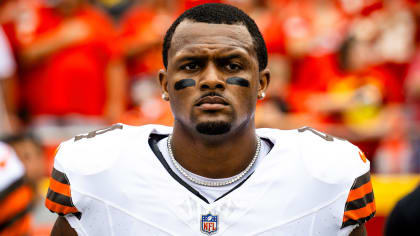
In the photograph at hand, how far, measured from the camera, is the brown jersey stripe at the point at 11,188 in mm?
3373

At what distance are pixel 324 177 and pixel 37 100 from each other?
341 cm

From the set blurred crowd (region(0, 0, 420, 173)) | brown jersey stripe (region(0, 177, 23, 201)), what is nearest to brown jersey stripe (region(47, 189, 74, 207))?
brown jersey stripe (region(0, 177, 23, 201))

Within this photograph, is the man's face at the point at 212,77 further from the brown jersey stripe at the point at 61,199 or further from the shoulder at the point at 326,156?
the brown jersey stripe at the point at 61,199

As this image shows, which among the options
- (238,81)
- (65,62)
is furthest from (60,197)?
(65,62)

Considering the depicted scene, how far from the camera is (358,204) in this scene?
7.93 ft

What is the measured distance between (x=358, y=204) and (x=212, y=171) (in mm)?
494

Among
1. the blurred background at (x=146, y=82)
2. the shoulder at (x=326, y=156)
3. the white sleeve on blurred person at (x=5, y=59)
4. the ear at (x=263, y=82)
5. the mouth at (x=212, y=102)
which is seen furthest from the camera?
the blurred background at (x=146, y=82)

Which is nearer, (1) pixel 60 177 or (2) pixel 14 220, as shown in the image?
(1) pixel 60 177

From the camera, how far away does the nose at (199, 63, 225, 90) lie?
92.7 inches

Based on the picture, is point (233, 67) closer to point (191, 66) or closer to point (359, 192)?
point (191, 66)

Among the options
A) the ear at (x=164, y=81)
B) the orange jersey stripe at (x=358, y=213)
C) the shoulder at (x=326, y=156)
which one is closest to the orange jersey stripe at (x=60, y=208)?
the ear at (x=164, y=81)

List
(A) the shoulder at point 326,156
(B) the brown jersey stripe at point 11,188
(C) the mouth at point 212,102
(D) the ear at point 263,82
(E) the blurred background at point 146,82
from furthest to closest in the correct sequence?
(E) the blurred background at point 146,82, (B) the brown jersey stripe at point 11,188, (D) the ear at point 263,82, (A) the shoulder at point 326,156, (C) the mouth at point 212,102

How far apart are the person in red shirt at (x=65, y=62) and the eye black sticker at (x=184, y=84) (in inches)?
121

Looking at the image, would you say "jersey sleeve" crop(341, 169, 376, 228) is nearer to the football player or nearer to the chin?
the football player
